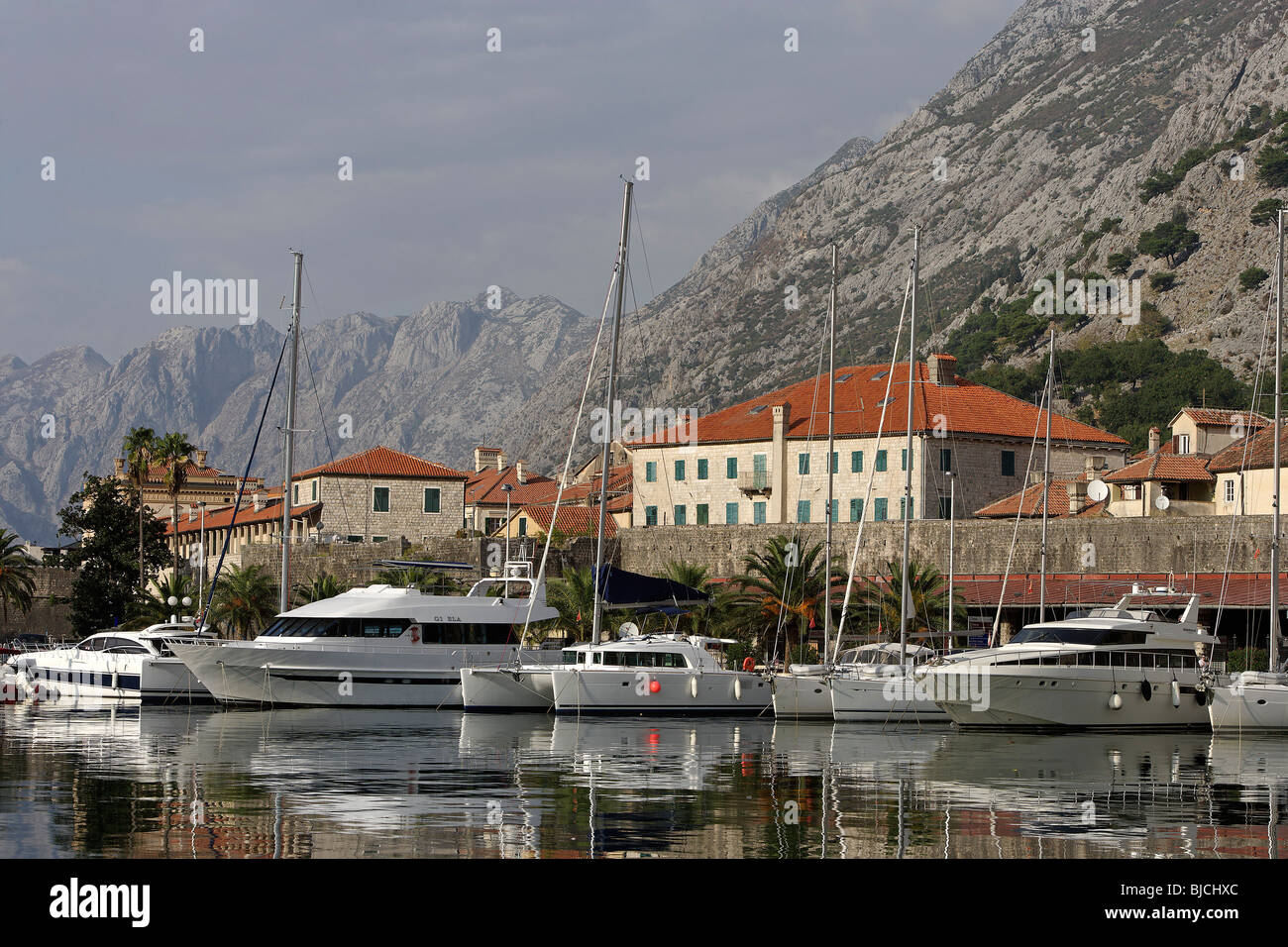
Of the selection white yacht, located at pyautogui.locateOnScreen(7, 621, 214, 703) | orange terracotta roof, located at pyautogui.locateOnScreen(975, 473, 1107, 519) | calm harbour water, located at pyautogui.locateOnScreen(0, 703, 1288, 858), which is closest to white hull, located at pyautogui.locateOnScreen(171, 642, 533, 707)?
white yacht, located at pyautogui.locateOnScreen(7, 621, 214, 703)

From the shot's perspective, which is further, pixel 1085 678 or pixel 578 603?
pixel 578 603

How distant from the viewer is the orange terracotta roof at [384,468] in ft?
282

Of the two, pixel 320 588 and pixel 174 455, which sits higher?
pixel 174 455

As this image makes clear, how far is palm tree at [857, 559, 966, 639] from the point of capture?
162 ft

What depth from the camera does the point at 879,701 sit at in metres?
37.9

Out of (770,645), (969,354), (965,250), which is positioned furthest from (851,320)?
(770,645)

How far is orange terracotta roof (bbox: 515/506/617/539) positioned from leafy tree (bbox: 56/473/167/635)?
1898 centimetres

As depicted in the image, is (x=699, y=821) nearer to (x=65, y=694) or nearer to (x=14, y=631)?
(x=65, y=694)

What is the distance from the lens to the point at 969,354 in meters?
154

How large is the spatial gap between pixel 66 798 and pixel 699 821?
8687mm

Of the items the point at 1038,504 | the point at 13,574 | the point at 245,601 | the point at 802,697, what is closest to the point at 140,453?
the point at 13,574

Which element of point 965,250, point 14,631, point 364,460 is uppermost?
point 965,250

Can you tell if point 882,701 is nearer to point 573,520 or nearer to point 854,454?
point 854,454

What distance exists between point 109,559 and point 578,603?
113ft
